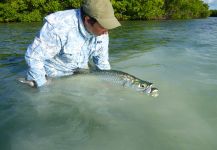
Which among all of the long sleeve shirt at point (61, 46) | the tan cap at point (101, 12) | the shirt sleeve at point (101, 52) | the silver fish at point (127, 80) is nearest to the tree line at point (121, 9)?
the shirt sleeve at point (101, 52)

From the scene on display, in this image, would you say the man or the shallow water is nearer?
the shallow water

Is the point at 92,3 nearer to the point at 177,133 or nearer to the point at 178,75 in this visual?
the point at 177,133

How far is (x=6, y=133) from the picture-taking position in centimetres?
411

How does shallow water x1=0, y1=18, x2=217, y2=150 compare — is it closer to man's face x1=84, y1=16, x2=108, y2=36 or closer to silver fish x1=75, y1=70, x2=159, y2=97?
silver fish x1=75, y1=70, x2=159, y2=97

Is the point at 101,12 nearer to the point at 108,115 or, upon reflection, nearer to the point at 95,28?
the point at 95,28

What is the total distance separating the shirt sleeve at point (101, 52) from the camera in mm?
5074

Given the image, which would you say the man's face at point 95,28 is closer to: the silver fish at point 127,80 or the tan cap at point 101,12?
Answer: the tan cap at point 101,12

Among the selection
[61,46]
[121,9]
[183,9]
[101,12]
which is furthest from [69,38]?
[183,9]

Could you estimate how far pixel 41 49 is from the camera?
4523mm

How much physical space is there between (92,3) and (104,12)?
0.19m

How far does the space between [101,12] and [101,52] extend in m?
1.23

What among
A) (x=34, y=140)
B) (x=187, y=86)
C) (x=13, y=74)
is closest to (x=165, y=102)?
(x=187, y=86)

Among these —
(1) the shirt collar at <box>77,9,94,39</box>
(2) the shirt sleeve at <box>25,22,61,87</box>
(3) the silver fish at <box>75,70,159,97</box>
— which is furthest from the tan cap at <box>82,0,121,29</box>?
(3) the silver fish at <box>75,70,159,97</box>

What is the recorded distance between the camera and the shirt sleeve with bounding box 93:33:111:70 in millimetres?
5074
